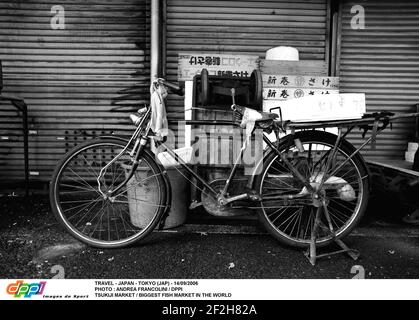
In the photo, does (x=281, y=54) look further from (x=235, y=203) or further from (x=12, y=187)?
(x=12, y=187)

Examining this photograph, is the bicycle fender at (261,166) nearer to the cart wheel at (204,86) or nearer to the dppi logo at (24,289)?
the cart wheel at (204,86)

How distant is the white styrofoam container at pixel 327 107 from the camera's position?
10.2 feet

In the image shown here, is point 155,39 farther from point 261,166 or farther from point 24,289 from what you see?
point 24,289

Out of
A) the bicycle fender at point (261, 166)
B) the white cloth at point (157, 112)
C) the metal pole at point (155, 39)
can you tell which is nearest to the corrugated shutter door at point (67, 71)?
the metal pole at point (155, 39)

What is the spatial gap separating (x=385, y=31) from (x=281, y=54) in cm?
220

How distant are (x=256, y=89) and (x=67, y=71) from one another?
145 inches

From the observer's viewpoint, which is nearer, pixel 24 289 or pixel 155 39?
pixel 24 289

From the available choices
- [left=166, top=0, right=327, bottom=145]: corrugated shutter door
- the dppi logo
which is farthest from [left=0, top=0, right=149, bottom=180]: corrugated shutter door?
the dppi logo

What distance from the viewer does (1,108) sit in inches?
226

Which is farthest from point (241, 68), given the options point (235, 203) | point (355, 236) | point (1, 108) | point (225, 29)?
point (1, 108)

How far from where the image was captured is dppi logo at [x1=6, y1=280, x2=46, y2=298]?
2457 millimetres

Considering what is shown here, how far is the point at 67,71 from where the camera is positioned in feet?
19.0

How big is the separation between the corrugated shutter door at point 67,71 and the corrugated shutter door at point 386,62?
12.4 ft

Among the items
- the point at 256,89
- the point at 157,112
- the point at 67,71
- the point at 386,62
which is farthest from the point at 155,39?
the point at 386,62
